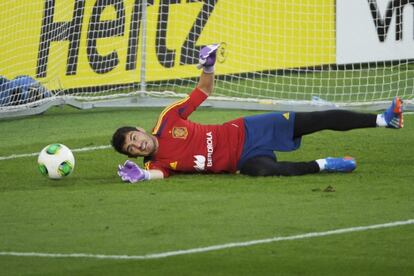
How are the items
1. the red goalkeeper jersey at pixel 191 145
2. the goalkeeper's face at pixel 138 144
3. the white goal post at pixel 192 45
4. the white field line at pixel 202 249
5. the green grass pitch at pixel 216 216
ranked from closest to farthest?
the green grass pitch at pixel 216 216 → the white field line at pixel 202 249 → the goalkeeper's face at pixel 138 144 → the red goalkeeper jersey at pixel 191 145 → the white goal post at pixel 192 45

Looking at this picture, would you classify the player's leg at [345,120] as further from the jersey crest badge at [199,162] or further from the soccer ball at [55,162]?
the soccer ball at [55,162]

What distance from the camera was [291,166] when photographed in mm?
10289

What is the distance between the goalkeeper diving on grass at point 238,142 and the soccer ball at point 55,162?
1.62 ft

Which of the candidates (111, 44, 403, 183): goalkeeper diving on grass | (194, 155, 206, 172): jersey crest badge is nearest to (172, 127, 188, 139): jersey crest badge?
(111, 44, 403, 183): goalkeeper diving on grass

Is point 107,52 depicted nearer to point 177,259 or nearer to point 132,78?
point 132,78

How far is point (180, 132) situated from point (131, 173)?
1.80ft

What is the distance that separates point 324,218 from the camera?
8539 millimetres

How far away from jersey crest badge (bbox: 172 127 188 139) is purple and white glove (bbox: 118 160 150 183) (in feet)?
1.37

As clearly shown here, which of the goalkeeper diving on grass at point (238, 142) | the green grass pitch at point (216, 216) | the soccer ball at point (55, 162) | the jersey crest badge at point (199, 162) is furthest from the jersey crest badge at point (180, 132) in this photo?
the soccer ball at point (55, 162)

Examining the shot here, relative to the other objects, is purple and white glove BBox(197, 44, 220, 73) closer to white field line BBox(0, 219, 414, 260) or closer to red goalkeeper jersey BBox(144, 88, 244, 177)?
red goalkeeper jersey BBox(144, 88, 244, 177)

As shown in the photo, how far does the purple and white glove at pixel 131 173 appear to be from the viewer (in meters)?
10.3

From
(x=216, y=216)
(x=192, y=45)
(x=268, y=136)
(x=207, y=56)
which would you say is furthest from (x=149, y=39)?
(x=216, y=216)

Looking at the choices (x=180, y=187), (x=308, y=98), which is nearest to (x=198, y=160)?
(x=180, y=187)

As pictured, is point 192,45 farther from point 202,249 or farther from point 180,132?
point 202,249
